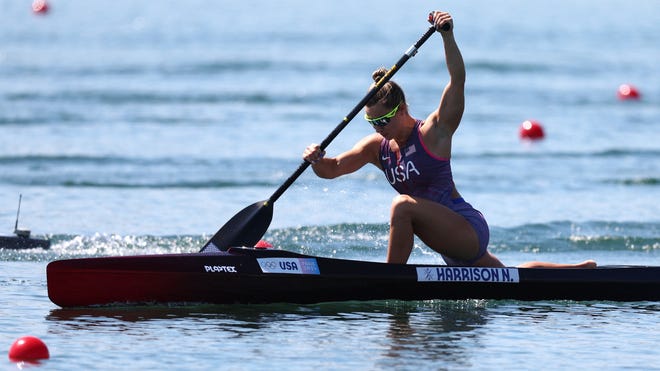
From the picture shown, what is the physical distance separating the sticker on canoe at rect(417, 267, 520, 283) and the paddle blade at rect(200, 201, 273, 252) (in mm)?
1188

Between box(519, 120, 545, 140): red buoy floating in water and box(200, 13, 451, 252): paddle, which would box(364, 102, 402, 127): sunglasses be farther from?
box(519, 120, 545, 140): red buoy floating in water

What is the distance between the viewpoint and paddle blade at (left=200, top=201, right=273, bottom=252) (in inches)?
361

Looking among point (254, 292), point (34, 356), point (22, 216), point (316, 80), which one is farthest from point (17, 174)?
point (316, 80)

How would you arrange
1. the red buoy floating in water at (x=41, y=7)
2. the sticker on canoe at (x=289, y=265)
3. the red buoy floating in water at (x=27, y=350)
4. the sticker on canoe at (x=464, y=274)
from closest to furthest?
the red buoy floating in water at (x=27, y=350) → the sticker on canoe at (x=289, y=265) → the sticker on canoe at (x=464, y=274) → the red buoy floating in water at (x=41, y=7)

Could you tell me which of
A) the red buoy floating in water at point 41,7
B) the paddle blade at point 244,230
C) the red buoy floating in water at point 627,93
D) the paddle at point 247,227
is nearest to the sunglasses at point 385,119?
the paddle at point 247,227

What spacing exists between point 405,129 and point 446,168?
39cm

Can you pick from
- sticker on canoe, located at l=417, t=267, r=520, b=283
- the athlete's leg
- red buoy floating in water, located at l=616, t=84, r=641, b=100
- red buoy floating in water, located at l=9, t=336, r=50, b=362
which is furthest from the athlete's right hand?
red buoy floating in water, located at l=616, t=84, r=641, b=100

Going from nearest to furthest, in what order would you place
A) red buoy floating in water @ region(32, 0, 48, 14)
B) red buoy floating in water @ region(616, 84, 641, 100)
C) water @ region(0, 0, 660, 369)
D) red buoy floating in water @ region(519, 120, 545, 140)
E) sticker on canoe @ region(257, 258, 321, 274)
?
water @ region(0, 0, 660, 369) < sticker on canoe @ region(257, 258, 321, 274) < red buoy floating in water @ region(519, 120, 545, 140) < red buoy floating in water @ region(616, 84, 641, 100) < red buoy floating in water @ region(32, 0, 48, 14)

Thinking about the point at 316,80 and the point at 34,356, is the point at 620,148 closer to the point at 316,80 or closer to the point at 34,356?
the point at 316,80

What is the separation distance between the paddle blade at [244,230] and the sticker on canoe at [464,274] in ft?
3.90

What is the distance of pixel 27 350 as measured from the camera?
23.9 feet

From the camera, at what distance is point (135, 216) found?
43.3 ft

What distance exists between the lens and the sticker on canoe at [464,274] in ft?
28.7

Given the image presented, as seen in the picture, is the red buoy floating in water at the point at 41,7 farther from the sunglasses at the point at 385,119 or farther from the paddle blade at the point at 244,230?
the sunglasses at the point at 385,119
